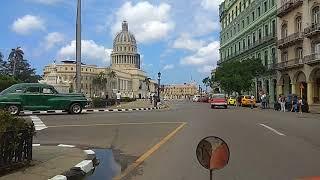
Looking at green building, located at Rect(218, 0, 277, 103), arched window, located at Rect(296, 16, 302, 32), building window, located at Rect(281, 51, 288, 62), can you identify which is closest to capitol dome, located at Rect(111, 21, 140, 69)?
green building, located at Rect(218, 0, 277, 103)

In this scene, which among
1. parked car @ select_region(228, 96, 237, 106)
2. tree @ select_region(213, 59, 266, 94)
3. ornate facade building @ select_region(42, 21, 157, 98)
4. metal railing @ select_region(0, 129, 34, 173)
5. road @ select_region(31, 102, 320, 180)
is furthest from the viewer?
ornate facade building @ select_region(42, 21, 157, 98)

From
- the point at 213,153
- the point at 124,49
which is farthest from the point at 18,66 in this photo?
the point at 213,153

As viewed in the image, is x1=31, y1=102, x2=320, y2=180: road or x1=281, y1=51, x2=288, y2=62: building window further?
x1=281, y1=51, x2=288, y2=62: building window

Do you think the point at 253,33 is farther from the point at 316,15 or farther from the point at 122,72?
the point at 122,72

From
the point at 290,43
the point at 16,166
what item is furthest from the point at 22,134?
the point at 290,43

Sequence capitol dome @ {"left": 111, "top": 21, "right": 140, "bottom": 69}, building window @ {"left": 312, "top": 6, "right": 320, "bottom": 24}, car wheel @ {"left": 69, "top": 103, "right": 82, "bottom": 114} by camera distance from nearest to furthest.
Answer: car wheel @ {"left": 69, "top": 103, "right": 82, "bottom": 114}
building window @ {"left": 312, "top": 6, "right": 320, "bottom": 24}
capitol dome @ {"left": 111, "top": 21, "right": 140, "bottom": 69}

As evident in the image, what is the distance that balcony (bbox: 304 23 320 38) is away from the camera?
5319 centimetres

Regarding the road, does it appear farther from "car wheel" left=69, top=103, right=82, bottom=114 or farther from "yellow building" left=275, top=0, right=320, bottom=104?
"yellow building" left=275, top=0, right=320, bottom=104

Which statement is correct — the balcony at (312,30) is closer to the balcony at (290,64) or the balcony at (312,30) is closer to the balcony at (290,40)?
the balcony at (290,40)

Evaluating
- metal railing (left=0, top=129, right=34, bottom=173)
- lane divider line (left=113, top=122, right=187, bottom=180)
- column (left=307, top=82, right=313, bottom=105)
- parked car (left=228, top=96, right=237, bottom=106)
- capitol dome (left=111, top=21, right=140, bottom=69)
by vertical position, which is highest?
capitol dome (left=111, top=21, right=140, bottom=69)

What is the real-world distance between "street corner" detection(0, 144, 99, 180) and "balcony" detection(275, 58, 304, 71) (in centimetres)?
4980

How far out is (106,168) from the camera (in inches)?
409

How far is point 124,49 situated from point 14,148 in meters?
170

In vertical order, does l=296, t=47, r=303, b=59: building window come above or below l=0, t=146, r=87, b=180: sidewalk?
above
